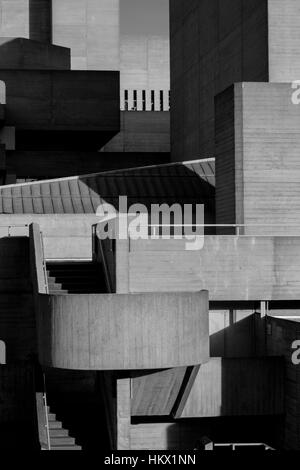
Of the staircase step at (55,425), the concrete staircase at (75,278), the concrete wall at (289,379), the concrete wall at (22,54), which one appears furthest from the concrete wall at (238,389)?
the concrete wall at (22,54)

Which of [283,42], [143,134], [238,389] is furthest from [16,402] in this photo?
[143,134]

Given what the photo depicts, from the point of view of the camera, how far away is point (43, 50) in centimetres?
4659

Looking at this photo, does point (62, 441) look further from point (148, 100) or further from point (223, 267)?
point (148, 100)

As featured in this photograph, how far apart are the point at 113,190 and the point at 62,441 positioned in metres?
14.1

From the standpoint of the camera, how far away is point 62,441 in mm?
20328

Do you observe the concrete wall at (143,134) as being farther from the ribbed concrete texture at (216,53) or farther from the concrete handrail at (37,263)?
the concrete handrail at (37,263)

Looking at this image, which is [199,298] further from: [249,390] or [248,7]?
[248,7]

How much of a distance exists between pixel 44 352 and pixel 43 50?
96.8 ft

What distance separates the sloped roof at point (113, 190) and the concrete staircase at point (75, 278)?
6388mm

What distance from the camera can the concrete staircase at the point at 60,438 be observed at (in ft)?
66.1

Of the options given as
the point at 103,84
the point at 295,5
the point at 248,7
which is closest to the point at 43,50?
the point at 103,84

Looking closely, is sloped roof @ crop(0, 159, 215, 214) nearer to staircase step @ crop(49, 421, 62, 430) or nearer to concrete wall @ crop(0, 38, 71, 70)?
staircase step @ crop(49, 421, 62, 430)

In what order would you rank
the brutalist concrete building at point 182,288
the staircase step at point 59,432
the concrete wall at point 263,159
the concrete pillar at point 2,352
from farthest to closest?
the concrete wall at point 263,159 → the concrete pillar at point 2,352 → the staircase step at point 59,432 → the brutalist concrete building at point 182,288

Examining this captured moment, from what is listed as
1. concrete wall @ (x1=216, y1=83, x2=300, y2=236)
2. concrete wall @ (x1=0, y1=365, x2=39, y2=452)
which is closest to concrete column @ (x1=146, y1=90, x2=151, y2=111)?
concrete wall @ (x1=216, y1=83, x2=300, y2=236)
